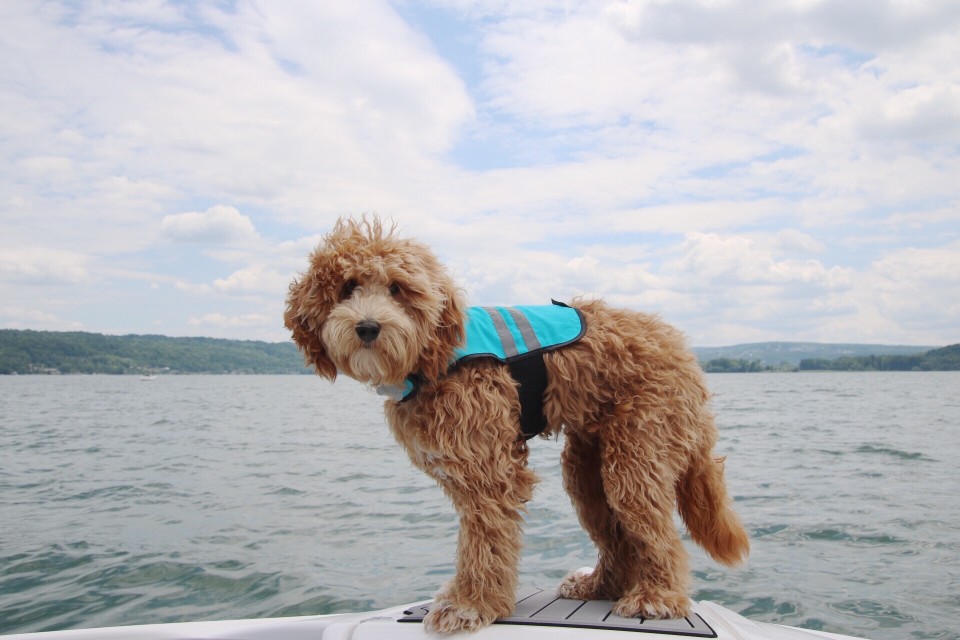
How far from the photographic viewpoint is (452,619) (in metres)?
3.54

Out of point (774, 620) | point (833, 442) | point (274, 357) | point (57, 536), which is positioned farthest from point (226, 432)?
point (274, 357)

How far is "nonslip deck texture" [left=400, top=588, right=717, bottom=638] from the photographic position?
11.4 feet

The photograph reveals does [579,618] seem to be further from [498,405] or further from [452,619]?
[498,405]

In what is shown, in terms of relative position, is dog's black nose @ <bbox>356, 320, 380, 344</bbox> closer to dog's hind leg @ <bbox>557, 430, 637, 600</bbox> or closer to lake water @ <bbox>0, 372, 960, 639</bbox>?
dog's hind leg @ <bbox>557, 430, 637, 600</bbox>

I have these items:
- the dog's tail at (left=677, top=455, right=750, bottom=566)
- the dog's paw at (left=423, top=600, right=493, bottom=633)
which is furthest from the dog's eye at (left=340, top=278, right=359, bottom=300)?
the dog's tail at (left=677, top=455, right=750, bottom=566)

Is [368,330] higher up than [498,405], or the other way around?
[368,330]

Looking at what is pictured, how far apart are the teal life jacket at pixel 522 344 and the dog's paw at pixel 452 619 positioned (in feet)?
2.99

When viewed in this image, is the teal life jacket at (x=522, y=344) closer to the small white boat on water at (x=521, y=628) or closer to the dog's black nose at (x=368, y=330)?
the dog's black nose at (x=368, y=330)

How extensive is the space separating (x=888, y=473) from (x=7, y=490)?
1423 centimetres

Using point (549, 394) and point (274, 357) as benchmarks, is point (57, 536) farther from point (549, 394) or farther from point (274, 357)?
point (274, 357)

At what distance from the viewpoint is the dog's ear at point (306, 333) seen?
11.5 ft

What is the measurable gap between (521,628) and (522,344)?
Answer: 138 cm

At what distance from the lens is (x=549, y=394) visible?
3.71m

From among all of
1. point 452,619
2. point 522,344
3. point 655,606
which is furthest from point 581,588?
point 522,344
